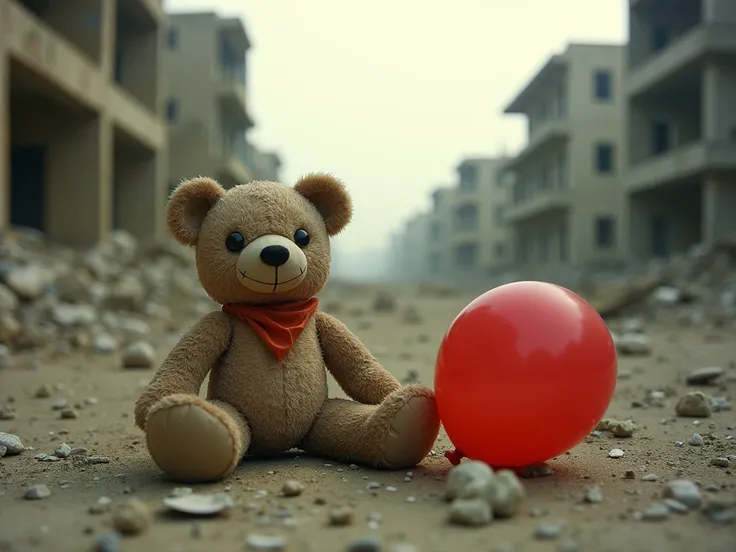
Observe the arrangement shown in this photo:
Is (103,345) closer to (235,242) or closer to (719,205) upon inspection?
(235,242)

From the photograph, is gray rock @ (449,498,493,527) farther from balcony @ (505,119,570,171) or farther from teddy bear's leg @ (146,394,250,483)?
balcony @ (505,119,570,171)

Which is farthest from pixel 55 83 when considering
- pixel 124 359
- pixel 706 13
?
pixel 706 13

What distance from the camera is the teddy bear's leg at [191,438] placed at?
93.4 inches

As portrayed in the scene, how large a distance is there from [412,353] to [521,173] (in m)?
27.5

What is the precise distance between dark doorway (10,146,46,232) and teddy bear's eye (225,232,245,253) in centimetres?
1326

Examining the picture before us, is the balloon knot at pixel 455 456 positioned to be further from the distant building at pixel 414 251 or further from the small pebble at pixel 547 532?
the distant building at pixel 414 251

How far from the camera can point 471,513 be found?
1.96 meters

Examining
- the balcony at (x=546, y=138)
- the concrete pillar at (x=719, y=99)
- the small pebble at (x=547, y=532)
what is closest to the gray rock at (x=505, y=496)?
the small pebble at (x=547, y=532)

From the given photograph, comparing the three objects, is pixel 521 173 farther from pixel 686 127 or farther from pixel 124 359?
pixel 124 359

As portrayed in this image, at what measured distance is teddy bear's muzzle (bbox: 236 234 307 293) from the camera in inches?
105

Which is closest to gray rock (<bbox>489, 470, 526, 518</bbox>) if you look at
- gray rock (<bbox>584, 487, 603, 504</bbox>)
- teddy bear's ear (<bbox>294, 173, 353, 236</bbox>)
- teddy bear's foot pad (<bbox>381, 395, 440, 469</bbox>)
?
gray rock (<bbox>584, 487, 603, 504</bbox>)

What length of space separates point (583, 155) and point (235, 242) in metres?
26.0

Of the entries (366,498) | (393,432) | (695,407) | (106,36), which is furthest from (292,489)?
(106,36)

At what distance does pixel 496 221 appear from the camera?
163 ft
